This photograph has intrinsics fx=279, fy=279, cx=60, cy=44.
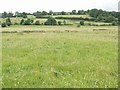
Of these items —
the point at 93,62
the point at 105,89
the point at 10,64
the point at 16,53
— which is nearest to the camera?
the point at 105,89

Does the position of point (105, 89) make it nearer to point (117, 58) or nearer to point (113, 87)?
point (113, 87)

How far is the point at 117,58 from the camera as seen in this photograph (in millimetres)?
18406

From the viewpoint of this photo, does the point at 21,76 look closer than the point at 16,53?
Yes

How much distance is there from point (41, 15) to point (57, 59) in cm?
10842

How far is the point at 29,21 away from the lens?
100 meters

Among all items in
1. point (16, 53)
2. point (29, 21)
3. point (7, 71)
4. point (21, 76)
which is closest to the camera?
point (21, 76)

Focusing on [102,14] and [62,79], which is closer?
[62,79]

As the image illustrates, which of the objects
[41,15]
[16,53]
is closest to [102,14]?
[41,15]

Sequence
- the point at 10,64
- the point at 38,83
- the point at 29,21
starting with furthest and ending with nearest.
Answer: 1. the point at 29,21
2. the point at 10,64
3. the point at 38,83

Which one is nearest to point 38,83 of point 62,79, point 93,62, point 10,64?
point 62,79

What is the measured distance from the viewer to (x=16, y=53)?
66.0 ft

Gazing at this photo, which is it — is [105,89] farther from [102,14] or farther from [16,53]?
[102,14]

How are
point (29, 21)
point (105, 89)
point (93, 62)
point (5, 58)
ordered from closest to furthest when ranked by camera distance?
point (105, 89), point (93, 62), point (5, 58), point (29, 21)

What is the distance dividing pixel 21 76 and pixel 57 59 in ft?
16.8
